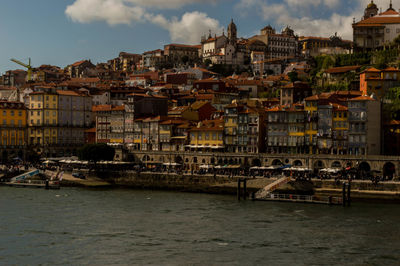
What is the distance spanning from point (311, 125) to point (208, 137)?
13946mm

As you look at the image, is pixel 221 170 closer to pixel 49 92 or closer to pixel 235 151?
pixel 235 151

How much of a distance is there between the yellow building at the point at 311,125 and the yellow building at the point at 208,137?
443 inches

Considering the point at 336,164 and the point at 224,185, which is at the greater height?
the point at 336,164

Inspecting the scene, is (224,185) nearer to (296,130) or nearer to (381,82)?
(296,130)

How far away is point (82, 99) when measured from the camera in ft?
324

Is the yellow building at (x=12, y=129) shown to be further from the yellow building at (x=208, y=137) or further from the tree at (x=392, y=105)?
the tree at (x=392, y=105)

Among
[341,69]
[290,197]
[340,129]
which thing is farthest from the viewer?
[341,69]

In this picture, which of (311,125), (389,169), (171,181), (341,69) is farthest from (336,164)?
(341,69)

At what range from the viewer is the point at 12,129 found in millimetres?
92562

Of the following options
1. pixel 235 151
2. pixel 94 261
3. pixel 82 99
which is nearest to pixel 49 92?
pixel 82 99

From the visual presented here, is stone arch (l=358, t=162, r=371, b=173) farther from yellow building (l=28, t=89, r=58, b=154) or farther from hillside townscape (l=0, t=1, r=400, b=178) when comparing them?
yellow building (l=28, t=89, r=58, b=154)

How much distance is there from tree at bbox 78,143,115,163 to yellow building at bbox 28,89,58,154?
17.4 meters

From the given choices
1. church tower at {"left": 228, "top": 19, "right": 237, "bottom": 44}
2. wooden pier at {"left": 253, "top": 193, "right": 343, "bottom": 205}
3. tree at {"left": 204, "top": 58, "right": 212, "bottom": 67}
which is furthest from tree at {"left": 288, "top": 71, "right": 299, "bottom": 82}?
church tower at {"left": 228, "top": 19, "right": 237, "bottom": 44}

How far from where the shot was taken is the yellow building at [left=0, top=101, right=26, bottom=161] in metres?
90.9
